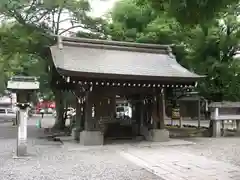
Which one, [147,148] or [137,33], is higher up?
[137,33]

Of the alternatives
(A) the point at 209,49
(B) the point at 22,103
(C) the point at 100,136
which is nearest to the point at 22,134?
(B) the point at 22,103

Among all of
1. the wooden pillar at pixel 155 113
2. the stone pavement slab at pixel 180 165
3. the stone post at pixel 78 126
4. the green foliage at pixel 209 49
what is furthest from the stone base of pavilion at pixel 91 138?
the green foliage at pixel 209 49

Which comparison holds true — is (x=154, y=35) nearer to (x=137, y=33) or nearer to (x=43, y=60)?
(x=137, y=33)

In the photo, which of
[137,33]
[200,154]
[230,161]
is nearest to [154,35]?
[137,33]

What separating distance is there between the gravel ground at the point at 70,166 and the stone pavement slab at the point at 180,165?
1.35 ft

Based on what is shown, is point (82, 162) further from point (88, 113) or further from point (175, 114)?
point (175, 114)

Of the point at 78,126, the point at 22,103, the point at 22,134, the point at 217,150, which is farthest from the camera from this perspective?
the point at 78,126

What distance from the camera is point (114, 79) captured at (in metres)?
12.8

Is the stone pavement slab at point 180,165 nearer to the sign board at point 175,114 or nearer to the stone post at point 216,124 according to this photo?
the stone post at point 216,124

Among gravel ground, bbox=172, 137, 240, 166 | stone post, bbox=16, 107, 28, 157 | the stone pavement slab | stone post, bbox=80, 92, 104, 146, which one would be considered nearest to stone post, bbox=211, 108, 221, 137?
gravel ground, bbox=172, 137, 240, 166

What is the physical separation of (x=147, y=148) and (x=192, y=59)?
24.6ft

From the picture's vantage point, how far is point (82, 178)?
7477 mm

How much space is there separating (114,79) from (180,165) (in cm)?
512

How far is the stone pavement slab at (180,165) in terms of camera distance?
25.0 ft
